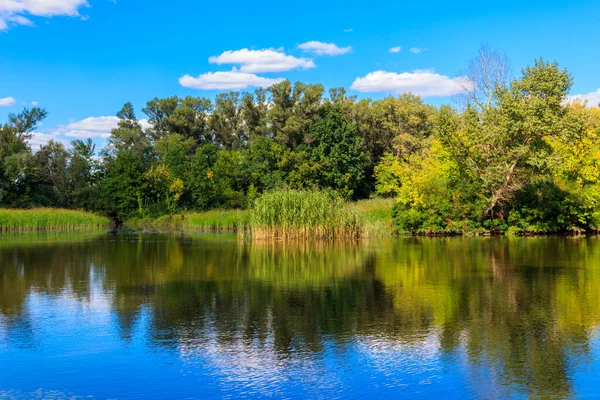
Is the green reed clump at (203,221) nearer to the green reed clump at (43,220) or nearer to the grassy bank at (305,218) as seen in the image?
the green reed clump at (43,220)

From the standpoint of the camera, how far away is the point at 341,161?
5638cm

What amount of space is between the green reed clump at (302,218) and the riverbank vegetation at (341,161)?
10 cm

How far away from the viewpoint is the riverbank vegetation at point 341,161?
3139 centimetres

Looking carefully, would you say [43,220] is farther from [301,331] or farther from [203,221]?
[301,331]

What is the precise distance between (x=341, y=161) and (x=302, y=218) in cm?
2905

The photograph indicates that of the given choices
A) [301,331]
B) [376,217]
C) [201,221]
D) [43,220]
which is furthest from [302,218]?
[43,220]

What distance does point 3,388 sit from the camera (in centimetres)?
662

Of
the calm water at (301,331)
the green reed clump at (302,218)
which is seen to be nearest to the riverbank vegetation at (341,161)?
the green reed clump at (302,218)

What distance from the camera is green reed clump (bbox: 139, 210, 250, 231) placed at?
4178 cm

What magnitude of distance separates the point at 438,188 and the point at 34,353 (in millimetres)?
28847

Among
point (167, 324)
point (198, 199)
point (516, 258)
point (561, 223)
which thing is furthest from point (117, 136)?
point (167, 324)

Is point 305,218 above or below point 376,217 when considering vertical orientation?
above

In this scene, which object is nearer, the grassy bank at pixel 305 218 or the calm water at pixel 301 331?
the calm water at pixel 301 331

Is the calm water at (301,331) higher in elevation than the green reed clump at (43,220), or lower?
lower
